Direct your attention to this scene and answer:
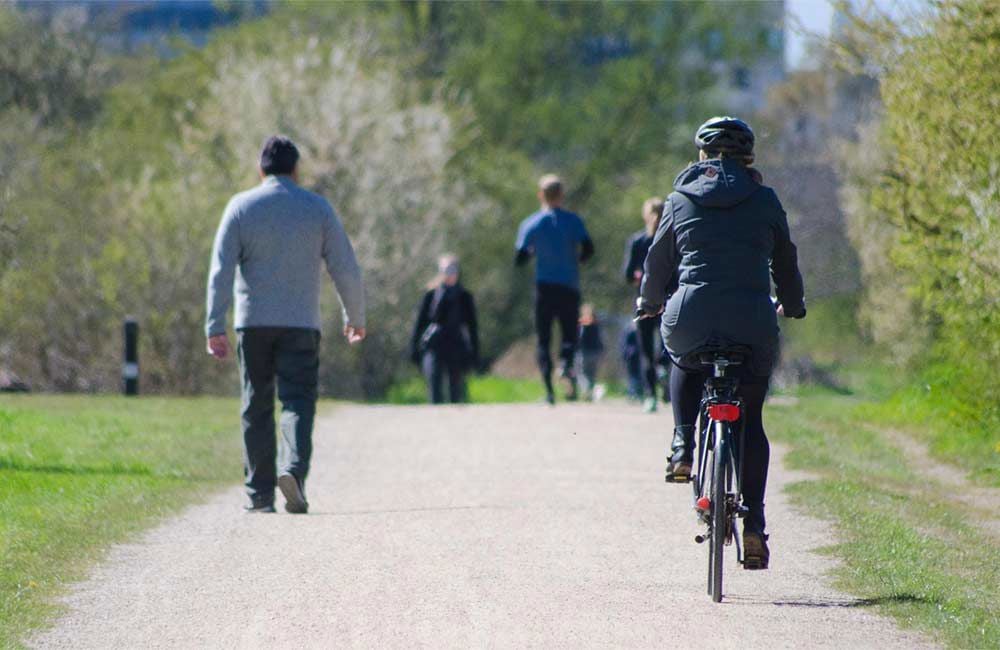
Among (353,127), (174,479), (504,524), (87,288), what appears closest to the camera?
(504,524)

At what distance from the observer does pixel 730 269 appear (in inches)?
295

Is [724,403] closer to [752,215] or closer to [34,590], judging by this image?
[752,215]

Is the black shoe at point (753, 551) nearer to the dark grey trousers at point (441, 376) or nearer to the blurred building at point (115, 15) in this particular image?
the dark grey trousers at point (441, 376)

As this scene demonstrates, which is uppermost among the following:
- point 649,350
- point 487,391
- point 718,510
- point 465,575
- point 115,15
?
point 115,15

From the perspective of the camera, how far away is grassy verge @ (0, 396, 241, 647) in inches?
320

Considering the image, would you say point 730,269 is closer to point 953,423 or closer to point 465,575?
point 465,575

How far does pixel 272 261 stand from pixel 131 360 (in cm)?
1460

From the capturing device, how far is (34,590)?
303 inches

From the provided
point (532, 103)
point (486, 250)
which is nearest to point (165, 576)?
point (486, 250)

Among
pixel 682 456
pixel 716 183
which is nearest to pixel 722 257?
pixel 716 183

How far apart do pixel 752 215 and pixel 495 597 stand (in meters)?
1.79

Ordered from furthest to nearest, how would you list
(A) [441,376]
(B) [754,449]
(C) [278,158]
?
1. (A) [441,376]
2. (C) [278,158]
3. (B) [754,449]

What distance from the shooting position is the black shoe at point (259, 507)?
34.2 ft

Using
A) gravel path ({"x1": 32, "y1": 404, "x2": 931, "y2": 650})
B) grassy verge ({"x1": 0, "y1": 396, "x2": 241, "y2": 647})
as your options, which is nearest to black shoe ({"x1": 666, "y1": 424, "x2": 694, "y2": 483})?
gravel path ({"x1": 32, "y1": 404, "x2": 931, "y2": 650})
